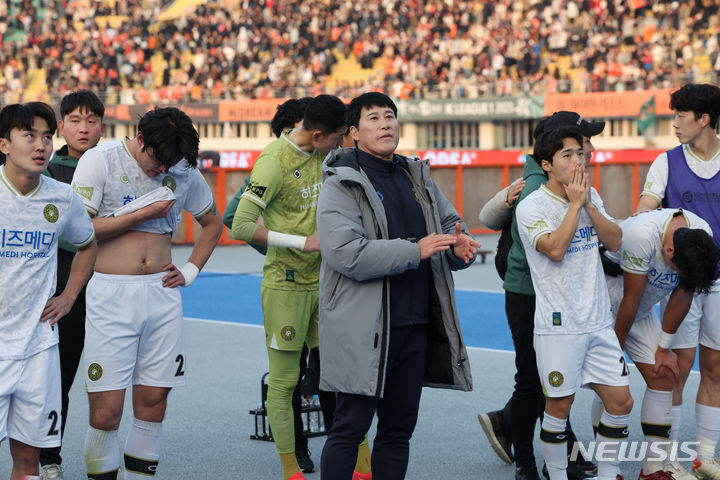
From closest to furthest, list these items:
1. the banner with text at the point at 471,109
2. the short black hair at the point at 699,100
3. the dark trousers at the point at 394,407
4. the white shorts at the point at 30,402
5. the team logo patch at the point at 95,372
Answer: the white shorts at the point at 30,402 → the dark trousers at the point at 394,407 → the team logo patch at the point at 95,372 → the short black hair at the point at 699,100 → the banner with text at the point at 471,109

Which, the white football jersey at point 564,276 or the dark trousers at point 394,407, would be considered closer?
the dark trousers at point 394,407

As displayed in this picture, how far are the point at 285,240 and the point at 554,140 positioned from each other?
1520 mm

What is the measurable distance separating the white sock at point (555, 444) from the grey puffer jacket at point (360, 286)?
63 cm

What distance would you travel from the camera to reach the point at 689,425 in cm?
667

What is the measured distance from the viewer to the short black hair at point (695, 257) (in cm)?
495

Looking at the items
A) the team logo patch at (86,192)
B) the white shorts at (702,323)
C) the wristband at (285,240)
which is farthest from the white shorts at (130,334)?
the white shorts at (702,323)

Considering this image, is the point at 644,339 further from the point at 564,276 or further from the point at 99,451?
the point at 99,451

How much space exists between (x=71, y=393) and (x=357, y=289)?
4.36 metres

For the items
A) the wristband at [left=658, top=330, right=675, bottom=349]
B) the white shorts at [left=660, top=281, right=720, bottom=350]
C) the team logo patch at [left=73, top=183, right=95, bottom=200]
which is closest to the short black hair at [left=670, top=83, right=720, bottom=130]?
the white shorts at [left=660, top=281, right=720, bottom=350]

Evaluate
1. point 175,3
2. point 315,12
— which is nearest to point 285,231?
point 315,12

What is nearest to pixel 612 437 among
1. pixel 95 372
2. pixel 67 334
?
pixel 95 372

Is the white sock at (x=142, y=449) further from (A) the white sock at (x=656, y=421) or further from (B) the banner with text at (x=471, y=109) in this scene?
(B) the banner with text at (x=471, y=109)

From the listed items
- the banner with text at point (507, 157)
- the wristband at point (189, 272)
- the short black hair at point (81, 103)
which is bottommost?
the wristband at point (189, 272)

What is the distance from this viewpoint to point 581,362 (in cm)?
480
